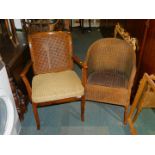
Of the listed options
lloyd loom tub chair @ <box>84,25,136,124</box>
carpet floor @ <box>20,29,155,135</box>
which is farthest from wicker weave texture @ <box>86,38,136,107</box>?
carpet floor @ <box>20,29,155,135</box>

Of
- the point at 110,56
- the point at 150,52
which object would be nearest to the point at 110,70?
the point at 110,56

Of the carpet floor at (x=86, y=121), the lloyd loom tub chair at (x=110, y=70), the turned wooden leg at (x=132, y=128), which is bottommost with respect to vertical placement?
the carpet floor at (x=86, y=121)

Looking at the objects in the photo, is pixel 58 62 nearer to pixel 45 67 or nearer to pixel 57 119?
pixel 45 67

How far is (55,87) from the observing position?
1.62 m

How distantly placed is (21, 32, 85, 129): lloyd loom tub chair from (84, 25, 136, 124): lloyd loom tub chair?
0.57ft

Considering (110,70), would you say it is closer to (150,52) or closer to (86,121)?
(150,52)

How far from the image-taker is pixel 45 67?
189 centimetres

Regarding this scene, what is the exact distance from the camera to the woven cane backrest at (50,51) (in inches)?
70.4

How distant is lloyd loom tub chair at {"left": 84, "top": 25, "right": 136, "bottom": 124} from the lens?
5.68 feet

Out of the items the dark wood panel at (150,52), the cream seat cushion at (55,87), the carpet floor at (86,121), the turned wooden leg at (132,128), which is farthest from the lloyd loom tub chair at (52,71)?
the dark wood panel at (150,52)

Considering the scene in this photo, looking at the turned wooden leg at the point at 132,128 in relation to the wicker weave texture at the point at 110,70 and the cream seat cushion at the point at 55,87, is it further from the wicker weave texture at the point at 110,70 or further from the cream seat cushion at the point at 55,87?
the cream seat cushion at the point at 55,87

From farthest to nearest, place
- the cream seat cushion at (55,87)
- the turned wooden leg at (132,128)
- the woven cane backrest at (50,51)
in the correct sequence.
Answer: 1. the woven cane backrest at (50,51)
2. the turned wooden leg at (132,128)
3. the cream seat cushion at (55,87)
